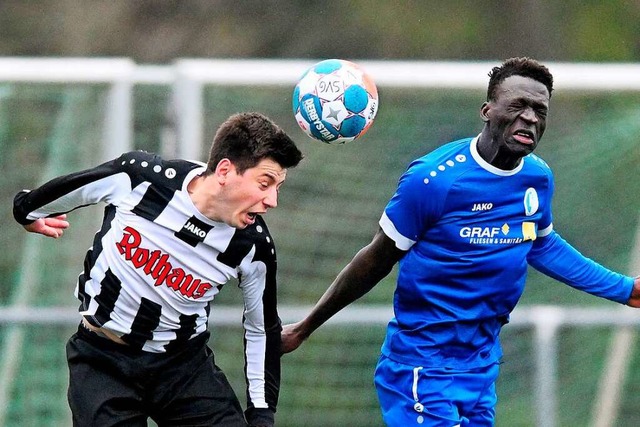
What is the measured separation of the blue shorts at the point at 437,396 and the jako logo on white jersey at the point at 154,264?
2.74ft

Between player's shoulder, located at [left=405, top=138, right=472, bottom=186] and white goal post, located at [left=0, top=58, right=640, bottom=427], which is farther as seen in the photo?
white goal post, located at [left=0, top=58, right=640, bottom=427]

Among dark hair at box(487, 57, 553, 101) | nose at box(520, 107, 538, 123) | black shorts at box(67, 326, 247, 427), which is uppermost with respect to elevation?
dark hair at box(487, 57, 553, 101)

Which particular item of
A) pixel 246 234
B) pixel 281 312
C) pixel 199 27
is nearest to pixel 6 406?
pixel 281 312

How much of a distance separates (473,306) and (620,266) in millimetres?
3788

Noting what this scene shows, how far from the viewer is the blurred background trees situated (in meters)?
15.8

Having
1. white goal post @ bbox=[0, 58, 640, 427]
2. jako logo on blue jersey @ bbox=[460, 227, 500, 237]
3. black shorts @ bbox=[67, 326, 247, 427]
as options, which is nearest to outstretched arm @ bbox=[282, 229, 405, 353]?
jako logo on blue jersey @ bbox=[460, 227, 500, 237]

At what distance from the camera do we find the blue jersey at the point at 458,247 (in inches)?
208

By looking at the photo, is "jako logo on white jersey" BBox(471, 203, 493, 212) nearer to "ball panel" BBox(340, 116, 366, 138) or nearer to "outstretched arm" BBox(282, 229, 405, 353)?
"outstretched arm" BBox(282, 229, 405, 353)

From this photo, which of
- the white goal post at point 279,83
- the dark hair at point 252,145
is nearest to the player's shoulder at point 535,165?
the dark hair at point 252,145

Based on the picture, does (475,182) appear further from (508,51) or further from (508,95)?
(508,51)

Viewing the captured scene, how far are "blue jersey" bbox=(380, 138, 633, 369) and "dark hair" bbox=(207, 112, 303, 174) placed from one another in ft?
1.49

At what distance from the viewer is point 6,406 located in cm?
833

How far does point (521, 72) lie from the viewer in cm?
537

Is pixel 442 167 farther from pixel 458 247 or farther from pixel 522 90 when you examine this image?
pixel 522 90
